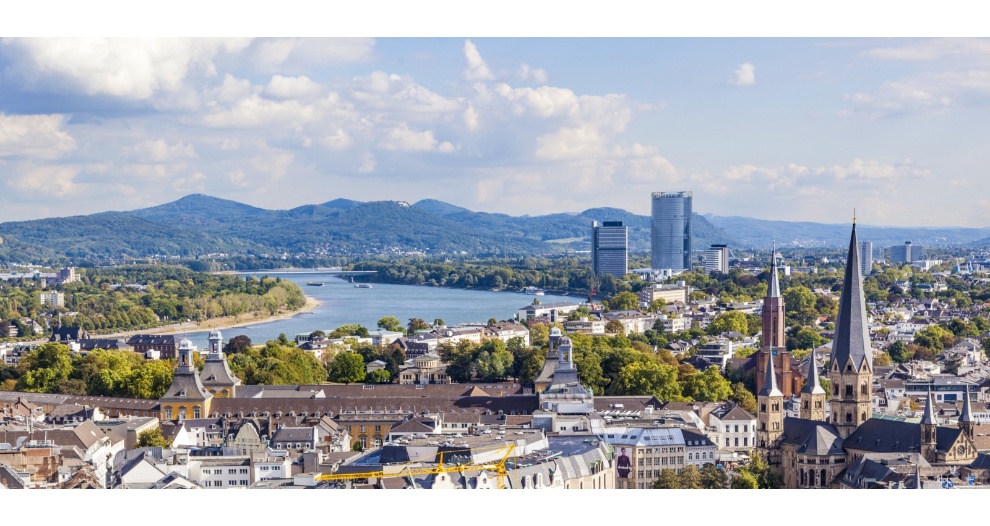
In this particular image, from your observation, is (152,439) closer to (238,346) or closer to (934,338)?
(238,346)

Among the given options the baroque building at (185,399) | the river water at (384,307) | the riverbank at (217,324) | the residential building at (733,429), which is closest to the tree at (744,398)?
the residential building at (733,429)

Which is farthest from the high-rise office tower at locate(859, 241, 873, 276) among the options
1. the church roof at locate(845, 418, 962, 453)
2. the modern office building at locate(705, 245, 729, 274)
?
the church roof at locate(845, 418, 962, 453)

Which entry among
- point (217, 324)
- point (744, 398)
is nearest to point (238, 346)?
point (744, 398)

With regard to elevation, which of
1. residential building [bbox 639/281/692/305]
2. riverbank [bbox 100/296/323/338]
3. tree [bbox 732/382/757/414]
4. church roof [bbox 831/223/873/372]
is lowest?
riverbank [bbox 100/296/323/338]

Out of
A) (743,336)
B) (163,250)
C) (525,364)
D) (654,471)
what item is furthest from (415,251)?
(654,471)

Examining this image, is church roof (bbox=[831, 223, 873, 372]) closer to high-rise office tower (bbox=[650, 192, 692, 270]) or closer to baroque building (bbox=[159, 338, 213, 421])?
baroque building (bbox=[159, 338, 213, 421])

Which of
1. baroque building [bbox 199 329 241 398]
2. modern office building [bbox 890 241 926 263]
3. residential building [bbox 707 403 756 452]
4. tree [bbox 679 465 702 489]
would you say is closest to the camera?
tree [bbox 679 465 702 489]

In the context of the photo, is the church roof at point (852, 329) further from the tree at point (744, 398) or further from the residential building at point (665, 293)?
the residential building at point (665, 293)
